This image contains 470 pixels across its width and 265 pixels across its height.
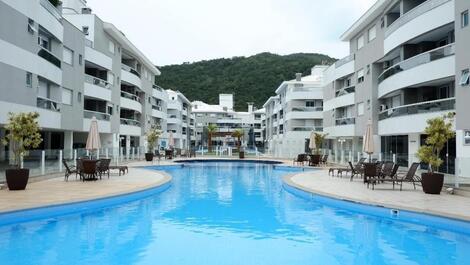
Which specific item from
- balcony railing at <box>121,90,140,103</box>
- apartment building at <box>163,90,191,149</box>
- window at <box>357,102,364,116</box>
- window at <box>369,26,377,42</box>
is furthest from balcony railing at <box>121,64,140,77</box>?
apartment building at <box>163,90,191,149</box>

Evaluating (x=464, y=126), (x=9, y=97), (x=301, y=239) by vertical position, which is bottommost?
(x=301, y=239)

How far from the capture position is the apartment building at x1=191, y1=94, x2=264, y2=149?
106 m

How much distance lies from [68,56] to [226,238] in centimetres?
2479

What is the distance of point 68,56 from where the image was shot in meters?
30.6

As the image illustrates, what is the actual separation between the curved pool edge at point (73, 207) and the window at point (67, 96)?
51.1ft

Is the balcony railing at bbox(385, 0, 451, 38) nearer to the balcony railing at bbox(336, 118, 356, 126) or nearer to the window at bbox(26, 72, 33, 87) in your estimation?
the balcony railing at bbox(336, 118, 356, 126)

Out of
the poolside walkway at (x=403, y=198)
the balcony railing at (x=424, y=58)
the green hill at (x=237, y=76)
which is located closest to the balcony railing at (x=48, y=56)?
the poolside walkway at (x=403, y=198)

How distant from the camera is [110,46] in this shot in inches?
1564

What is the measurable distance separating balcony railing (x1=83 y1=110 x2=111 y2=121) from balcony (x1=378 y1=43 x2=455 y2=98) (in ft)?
74.3

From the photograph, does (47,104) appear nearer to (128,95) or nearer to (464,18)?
(128,95)

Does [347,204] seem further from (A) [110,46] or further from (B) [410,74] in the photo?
(A) [110,46]

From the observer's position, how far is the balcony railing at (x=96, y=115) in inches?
1346

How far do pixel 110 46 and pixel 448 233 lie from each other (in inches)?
1381

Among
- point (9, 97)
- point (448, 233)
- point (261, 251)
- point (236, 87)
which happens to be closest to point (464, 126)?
point (448, 233)
